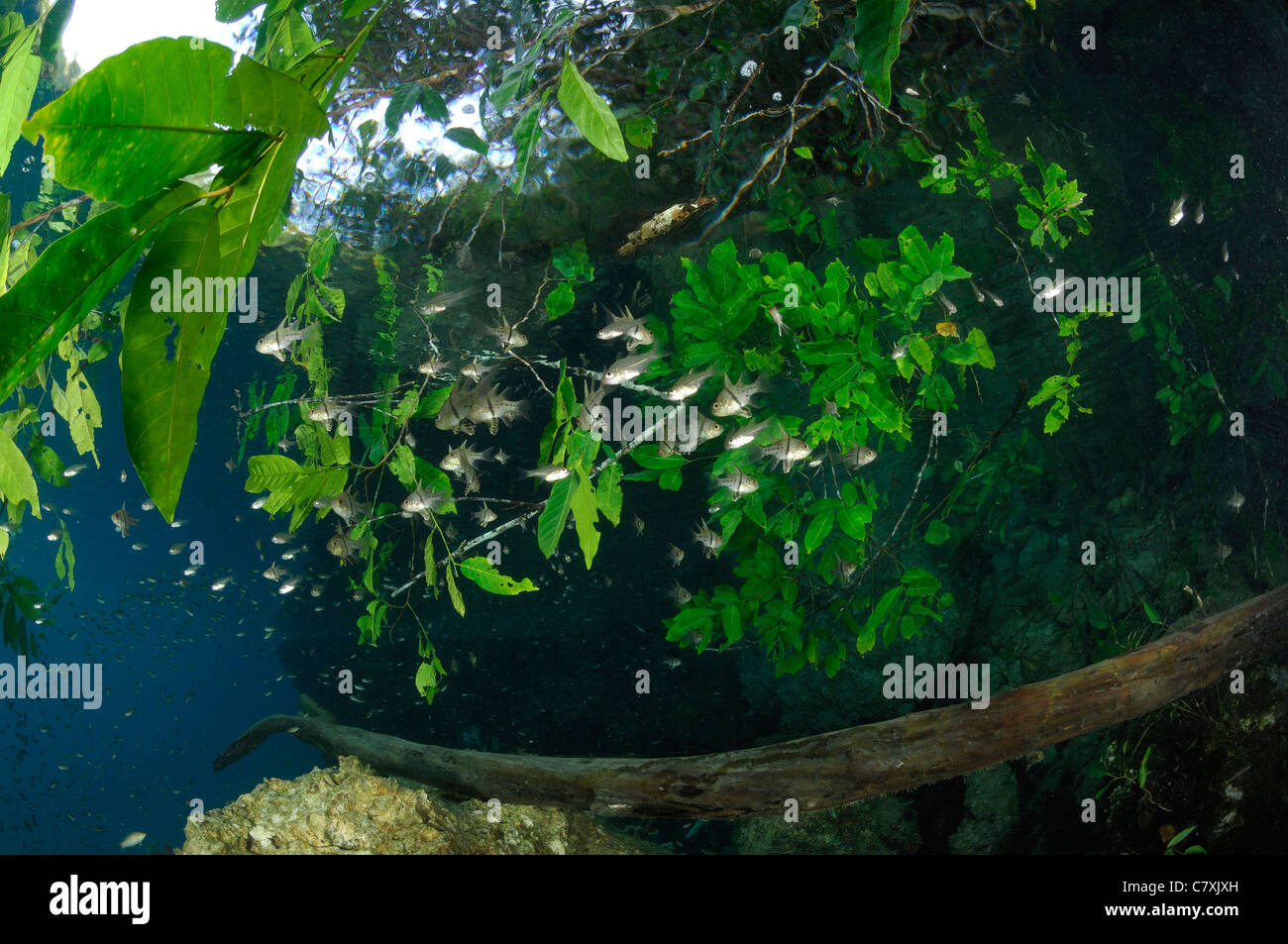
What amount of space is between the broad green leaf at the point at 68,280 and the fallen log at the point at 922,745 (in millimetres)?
3549

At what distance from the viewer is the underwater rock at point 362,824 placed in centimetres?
359

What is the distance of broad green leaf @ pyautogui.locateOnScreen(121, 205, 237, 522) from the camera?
→ 394 mm

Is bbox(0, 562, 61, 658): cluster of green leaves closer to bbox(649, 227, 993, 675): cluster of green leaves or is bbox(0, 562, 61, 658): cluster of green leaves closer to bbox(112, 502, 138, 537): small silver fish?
bbox(112, 502, 138, 537): small silver fish

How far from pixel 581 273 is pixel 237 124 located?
21.1 feet

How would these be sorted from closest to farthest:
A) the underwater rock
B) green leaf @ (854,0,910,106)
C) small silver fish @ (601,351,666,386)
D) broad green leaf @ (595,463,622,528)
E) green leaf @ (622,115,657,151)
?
green leaf @ (854,0,910,106), broad green leaf @ (595,463,622,528), green leaf @ (622,115,657,151), small silver fish @ (601,351,666,386), the underwater rock

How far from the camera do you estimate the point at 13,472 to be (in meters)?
0.66

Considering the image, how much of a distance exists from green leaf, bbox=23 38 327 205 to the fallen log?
11.7 feet

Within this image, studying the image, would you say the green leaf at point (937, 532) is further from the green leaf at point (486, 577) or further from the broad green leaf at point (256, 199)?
the broad green leaf at point (256, 199)

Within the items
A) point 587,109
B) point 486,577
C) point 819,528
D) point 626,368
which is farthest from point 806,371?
point 587,109

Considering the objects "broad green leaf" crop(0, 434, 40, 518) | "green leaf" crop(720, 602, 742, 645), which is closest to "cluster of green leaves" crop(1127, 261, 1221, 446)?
"green leaf" crop(720, 602, 742, 645)

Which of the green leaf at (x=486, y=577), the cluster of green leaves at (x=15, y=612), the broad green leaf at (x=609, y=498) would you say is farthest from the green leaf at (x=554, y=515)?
the cluster of green leaves at (x=15, y=612)

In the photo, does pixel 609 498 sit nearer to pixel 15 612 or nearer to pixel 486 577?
pixel 486 577

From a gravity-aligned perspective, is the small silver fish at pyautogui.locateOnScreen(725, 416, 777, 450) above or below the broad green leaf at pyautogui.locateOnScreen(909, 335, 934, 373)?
below

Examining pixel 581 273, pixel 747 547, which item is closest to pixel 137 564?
pixel 581 273
